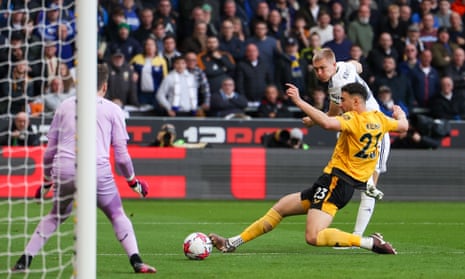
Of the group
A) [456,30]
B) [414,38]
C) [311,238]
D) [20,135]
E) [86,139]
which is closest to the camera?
[86,139]

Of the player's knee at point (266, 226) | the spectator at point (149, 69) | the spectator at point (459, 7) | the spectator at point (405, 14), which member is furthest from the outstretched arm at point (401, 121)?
the spectator at point (459, 7)

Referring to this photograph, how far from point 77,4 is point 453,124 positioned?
14.8 metres

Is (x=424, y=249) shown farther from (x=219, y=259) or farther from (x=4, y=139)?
(x=4, y=139)

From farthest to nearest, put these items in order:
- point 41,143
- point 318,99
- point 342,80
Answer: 1. point 318,99
2. point 41,143
3. point 342,80

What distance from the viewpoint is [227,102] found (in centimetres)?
2128

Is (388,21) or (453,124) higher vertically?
(388,21)

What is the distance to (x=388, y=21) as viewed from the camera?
2338 centimetres

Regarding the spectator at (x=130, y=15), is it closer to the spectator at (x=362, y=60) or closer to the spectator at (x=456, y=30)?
the spectator at (x=362, y=60)

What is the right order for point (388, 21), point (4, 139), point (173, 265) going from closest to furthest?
point (173, 265) < point (4, 139) < point (388, 21)

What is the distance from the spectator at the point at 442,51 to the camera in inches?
906

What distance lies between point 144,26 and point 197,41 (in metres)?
1.07

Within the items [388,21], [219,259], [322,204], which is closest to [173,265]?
[219,259]

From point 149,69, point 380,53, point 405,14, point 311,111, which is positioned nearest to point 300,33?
point 380,53

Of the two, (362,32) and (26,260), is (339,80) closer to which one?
(26,260)
